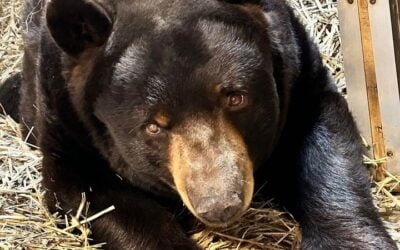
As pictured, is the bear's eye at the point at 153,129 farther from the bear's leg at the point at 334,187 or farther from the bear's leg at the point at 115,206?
the bear's leg at the point at 334,187

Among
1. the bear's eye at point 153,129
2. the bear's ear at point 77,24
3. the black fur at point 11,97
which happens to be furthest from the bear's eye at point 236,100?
the black fur at point 11,97

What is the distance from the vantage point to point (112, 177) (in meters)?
4.25

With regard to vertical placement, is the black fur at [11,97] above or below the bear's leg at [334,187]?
above

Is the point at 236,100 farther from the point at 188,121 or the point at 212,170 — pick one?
the point at 212,170

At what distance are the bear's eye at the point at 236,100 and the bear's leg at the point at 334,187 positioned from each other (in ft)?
2.66

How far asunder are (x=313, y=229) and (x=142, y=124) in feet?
3.34

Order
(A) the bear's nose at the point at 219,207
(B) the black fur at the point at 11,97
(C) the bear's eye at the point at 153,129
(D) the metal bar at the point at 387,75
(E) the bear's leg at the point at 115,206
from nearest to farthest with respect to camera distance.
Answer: (A) the bear's nose at the point at 219,207, (C) the bear's eye at the point at 153,129, (E) the bear's leg at the point at 115,206, (D) the metal bar at the point at 387,75, (B) the black fur at the point at 11,97

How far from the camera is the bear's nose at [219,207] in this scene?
3402mm

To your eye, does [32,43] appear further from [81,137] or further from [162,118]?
[162,118]

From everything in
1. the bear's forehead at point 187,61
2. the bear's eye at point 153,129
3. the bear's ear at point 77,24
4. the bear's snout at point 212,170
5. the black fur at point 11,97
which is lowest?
the black fur at point 11,97

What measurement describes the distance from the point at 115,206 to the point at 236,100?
2.92ft

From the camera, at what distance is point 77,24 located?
12.2 ft

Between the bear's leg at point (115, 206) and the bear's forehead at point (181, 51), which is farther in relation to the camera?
the bear's leg at point (115, 206)

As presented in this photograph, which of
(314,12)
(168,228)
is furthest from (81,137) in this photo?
(314,12)
